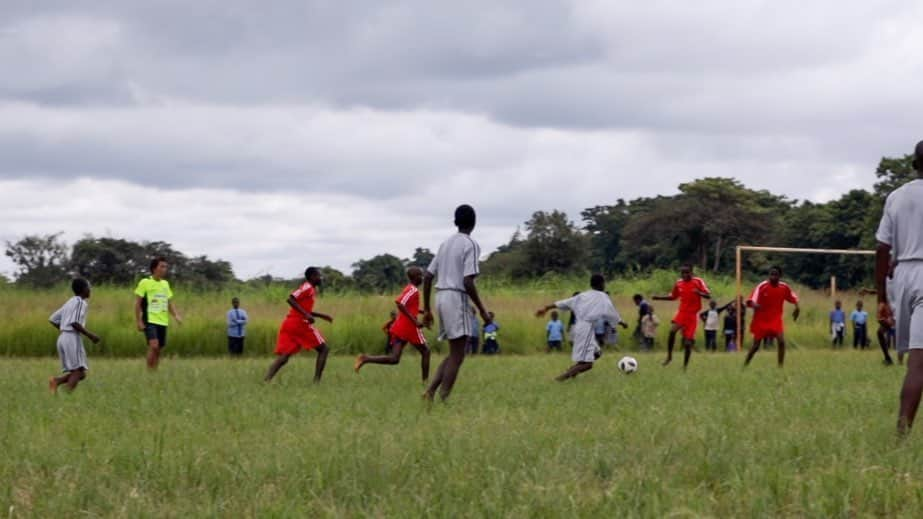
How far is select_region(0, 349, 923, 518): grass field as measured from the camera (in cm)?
572

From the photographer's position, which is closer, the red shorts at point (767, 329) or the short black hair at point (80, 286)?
the short black hair at point (80, 286)

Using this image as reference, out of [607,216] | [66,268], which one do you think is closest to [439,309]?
[66,268]

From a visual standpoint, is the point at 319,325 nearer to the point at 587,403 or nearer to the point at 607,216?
the point at 587,403

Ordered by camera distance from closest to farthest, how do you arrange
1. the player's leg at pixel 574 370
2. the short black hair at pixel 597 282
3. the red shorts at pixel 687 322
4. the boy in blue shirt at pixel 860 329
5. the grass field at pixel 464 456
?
the grass field at pixel 464 456 < the player's leg at pixel 574 370 < the short black hair at pixel 597 282 < the red shorts at pixel 687 322 < the boy in blue shirt at pixel 860 329

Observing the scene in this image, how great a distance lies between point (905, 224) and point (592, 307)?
313 inches

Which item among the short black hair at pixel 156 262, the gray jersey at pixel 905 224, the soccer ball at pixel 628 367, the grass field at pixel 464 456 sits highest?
the gray jersey at pixel 905 224

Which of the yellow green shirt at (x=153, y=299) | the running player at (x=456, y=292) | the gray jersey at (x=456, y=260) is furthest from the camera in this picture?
the yellow green shirt at (x=153, y=299)

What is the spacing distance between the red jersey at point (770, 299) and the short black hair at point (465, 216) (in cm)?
780

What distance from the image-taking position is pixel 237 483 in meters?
6.36

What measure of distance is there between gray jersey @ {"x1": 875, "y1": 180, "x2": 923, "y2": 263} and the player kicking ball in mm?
7493

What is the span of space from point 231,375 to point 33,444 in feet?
28.6

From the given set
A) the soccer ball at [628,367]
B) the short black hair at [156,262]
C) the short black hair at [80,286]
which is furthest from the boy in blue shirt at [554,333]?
the short black hair at [80,286]

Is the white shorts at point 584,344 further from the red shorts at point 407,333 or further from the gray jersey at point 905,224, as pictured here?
the gray jersey at point 905,224

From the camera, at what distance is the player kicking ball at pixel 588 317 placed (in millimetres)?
15414
